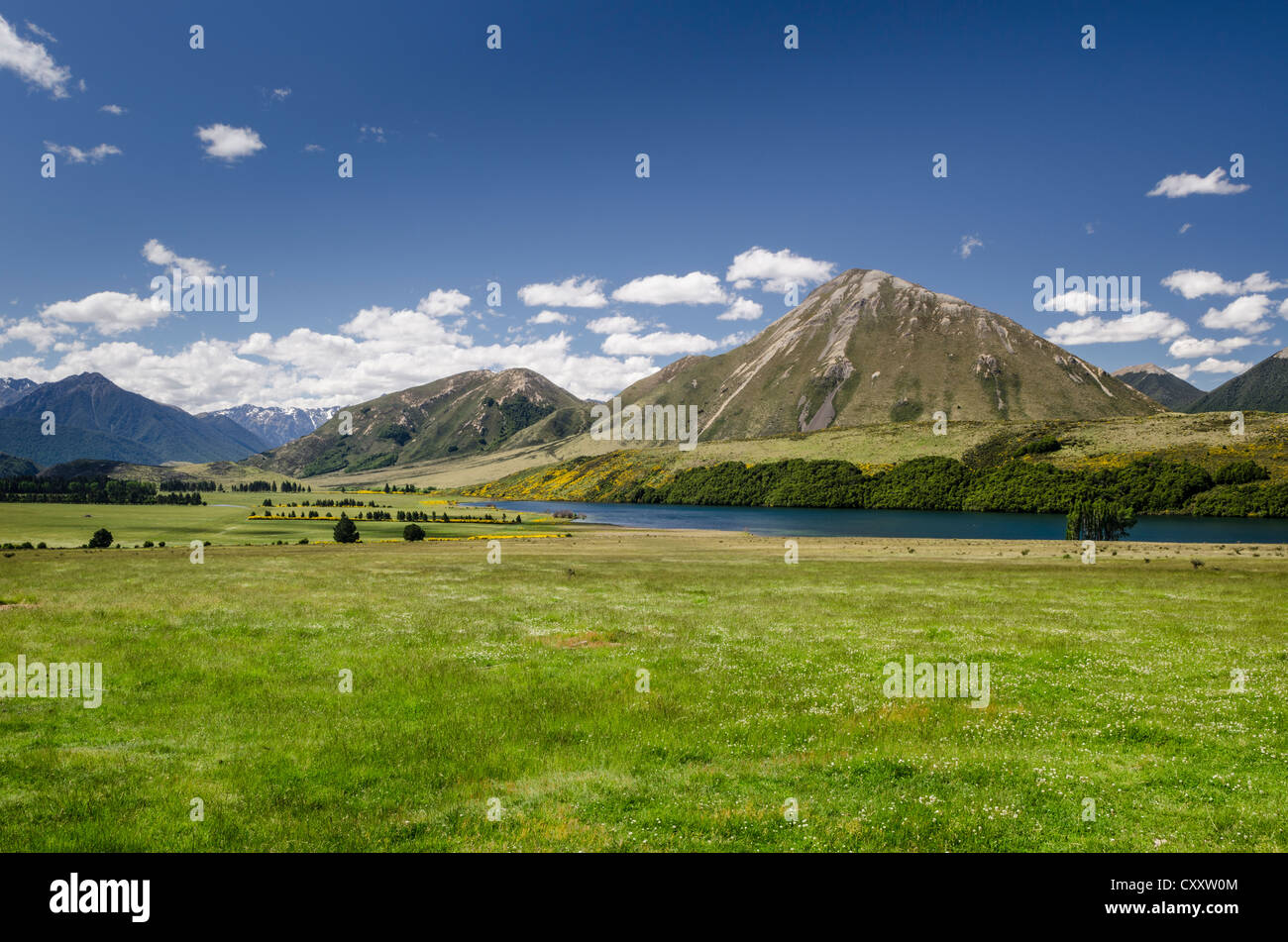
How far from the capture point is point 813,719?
16.7m

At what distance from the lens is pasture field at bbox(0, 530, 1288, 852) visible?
1084cm

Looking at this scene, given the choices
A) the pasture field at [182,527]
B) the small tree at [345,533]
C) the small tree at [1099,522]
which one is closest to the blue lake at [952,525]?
the small tree at [1099,522]

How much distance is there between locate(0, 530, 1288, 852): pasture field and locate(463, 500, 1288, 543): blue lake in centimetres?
9896

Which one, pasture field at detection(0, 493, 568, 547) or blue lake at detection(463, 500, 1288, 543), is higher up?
pasture field at detection(0, 493, 568, 547)

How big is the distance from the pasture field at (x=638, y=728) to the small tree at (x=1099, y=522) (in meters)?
91.8

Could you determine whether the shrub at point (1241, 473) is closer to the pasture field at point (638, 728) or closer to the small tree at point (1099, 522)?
the small tree at point (1099, 522)

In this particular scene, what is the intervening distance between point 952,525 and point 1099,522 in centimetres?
3597

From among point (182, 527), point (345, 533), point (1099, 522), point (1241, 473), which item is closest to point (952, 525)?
point (1099, 522)

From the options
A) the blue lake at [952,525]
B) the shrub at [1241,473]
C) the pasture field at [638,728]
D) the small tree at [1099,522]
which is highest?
the shrub at [1241,473]

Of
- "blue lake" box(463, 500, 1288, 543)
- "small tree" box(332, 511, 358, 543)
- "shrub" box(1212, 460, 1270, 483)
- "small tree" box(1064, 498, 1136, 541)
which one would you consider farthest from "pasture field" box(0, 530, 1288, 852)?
"shrub" box(1212, 460, 1270, 483)

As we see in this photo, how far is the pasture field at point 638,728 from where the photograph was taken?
10.8 m

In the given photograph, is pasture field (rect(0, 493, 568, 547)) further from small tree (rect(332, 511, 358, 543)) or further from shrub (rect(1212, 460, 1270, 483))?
shrub (rect(1212, 460, 1270, 483))
